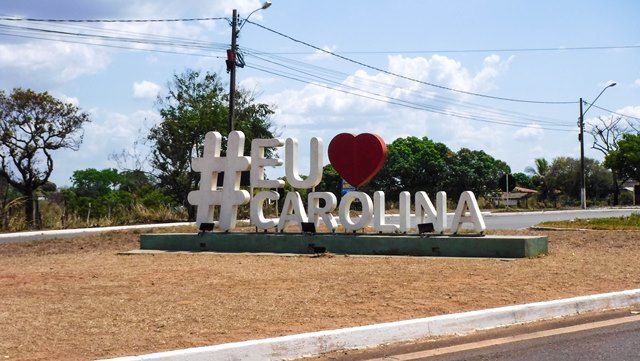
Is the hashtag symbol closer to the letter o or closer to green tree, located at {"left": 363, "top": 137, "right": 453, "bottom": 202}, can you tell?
the letter o

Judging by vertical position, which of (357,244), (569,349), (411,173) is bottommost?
(569,349)

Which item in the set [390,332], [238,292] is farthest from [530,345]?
[238,292]

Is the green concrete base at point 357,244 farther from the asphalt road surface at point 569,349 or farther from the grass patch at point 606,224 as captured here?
the grass patch at point 606,224

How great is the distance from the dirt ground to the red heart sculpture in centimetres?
289

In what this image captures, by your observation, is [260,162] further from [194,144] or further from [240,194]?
[194,144]

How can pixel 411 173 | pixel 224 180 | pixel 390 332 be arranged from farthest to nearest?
pixel 411 173
pixel 224 180
pixel 390 332

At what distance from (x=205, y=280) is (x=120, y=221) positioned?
18894mm

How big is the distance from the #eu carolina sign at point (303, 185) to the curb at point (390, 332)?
7.43 meters

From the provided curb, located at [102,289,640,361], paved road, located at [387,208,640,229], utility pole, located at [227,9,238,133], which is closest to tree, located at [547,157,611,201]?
paved road, located at [387,208,640,229]

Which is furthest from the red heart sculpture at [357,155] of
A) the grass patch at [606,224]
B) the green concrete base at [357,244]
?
the grass patch at [606,224]

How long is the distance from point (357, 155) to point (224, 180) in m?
3.39

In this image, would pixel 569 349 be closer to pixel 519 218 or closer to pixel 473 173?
pixel 519 218

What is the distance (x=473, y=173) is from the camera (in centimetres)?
5719

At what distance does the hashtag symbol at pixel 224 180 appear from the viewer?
18.7m
